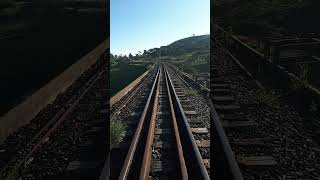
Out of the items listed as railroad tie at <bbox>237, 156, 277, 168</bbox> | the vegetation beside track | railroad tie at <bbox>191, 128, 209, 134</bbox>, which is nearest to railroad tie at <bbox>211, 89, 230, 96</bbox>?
railroad tie at <bbox>191, 128, 209, 134</bbox>

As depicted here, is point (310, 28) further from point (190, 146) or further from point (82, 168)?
point (82, 168)

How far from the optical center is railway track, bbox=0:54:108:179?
518 cm

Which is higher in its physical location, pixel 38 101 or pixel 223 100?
pixel 223 100

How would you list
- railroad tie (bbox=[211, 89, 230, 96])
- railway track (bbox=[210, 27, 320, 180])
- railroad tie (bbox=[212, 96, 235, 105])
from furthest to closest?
railroad tie (bbox=[211, 89, 230, 96])
railroad tie (bbox=[212, 96, 235, 105])
railway track (bbox=[210, 27, 320, 180])

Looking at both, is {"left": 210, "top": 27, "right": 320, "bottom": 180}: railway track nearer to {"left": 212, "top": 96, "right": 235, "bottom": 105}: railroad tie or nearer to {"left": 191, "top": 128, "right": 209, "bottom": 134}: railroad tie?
{"left": 212, "top": 96, "right": 235, "bottom": 105}: railroad tie

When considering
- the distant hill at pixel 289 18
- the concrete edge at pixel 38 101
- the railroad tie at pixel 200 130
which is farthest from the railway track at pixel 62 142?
the distant hill at pixel 289 18

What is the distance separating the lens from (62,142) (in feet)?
20.4

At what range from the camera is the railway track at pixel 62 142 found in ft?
17.0

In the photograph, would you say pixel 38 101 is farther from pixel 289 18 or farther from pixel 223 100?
pixel 289 18

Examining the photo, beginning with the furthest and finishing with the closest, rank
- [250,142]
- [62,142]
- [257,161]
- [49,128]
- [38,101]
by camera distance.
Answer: [38,101] → [49,128] → [62,142] → [250,142] → [257,161]

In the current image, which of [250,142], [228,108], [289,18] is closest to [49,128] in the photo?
[228,108]

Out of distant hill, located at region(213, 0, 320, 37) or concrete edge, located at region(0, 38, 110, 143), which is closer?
concrete edge, located at region(0, 38, 110, 143)

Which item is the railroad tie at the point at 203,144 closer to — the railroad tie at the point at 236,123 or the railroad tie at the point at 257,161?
the railroad tie at the point at 236,123

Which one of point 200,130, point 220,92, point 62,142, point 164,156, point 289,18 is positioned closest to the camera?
point 164,156
